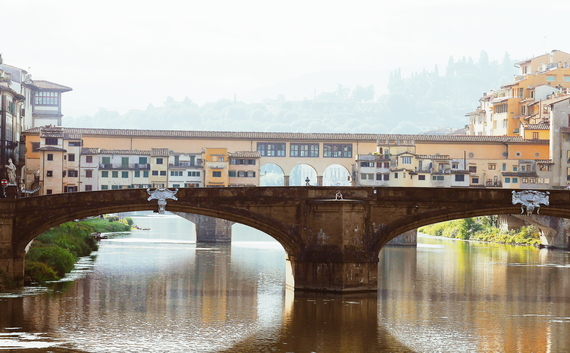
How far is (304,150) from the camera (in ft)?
266

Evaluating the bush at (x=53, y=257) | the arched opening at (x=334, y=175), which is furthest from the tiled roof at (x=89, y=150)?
the arched opening at (x=334, y=175)

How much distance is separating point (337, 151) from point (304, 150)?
288cm

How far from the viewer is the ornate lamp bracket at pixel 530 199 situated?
3900cm

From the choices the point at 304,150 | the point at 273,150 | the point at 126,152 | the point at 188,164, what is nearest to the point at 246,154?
the point at 273,150

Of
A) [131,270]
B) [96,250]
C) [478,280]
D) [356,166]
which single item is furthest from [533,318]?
[356,166]

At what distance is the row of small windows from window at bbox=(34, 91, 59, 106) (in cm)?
2920

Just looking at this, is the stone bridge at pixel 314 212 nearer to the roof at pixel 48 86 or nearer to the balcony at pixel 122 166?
the balcony at pixel 122 166

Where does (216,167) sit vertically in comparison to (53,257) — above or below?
above

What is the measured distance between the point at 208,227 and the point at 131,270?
21282 mm

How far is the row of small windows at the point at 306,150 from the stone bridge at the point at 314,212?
40.9 meters

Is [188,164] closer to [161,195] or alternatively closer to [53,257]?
[53,257]

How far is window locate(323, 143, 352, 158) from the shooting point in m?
80.9

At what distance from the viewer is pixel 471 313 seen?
1427 inches

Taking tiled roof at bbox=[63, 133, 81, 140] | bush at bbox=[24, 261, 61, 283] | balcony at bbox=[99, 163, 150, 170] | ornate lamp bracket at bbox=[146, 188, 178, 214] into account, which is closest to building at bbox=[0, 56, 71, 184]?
tiled roof at bbox=[63, 133, 81, 140]
